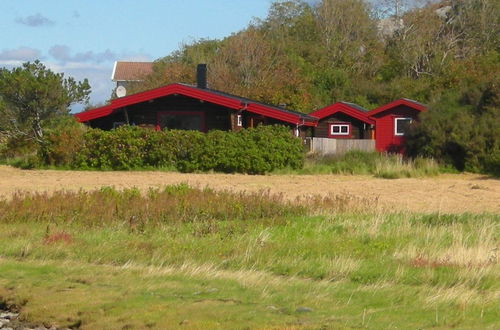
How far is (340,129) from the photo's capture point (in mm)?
51469

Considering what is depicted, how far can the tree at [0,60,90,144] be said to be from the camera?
4144cm

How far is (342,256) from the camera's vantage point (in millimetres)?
14297

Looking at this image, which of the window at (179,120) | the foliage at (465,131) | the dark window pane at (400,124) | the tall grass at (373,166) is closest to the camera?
the tall grass at (373,166)

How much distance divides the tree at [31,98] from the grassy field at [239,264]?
2134 centimetres

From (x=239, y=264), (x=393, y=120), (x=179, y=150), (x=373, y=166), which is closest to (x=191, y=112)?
(x=179, y=150)

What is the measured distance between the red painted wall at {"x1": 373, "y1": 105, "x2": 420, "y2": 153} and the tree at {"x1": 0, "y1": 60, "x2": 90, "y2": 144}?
53.3 ft

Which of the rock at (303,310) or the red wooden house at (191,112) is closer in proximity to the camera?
the rock at (303,310)

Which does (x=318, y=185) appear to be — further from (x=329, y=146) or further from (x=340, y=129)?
(x=340, y=129)

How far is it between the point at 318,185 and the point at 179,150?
8287 millimetres

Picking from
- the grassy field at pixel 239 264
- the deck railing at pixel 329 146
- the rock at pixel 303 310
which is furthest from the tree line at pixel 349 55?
the rock at pixel 303 310

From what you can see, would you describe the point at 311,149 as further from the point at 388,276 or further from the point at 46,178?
the point at 388,276

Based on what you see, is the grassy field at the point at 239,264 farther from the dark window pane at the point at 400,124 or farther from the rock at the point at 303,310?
the dark window pane at the point at 400,124

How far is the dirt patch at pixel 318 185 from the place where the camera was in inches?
1030

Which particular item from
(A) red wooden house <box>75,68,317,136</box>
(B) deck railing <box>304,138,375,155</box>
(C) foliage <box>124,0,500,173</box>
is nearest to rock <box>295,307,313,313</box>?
(A) red wooden house <box>75,68,317,136</box>
